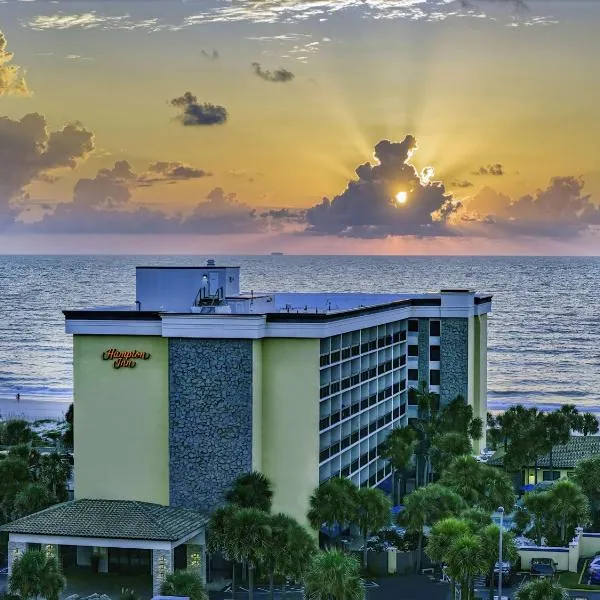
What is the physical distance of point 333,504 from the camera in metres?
61.8

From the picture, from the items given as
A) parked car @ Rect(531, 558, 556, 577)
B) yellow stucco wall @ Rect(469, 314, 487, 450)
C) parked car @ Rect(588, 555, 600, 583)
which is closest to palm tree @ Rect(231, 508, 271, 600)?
parked car @ Rect(531, 558, 556, 577)

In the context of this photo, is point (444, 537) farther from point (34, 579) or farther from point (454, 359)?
point (454, 359)

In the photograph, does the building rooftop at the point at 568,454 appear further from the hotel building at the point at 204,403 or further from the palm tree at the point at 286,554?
the palm tree at the point at 286,554

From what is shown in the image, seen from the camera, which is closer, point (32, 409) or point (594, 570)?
point (594, 570)

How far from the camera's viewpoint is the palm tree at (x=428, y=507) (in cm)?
6134

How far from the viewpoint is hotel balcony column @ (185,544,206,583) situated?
59969mm

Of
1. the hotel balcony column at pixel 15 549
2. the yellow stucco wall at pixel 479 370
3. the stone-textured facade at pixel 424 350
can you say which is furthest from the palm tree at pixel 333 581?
the yellow stucco wall at pixel 479 370

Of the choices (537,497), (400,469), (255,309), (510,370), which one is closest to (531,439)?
(400,469)

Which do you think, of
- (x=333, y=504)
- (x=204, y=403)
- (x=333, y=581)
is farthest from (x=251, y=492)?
(x=333, y=581)

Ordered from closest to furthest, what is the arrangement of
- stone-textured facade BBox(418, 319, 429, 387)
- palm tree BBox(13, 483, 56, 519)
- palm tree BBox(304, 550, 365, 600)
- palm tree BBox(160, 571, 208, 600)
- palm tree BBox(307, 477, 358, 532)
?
palm tree BBox(304, 550, 365, 600), palm tree BBox(160, 571, 208, 600), palm tree BBox(307, 477, 358, 532), palm tree BBox(13, 483, 56, 519), stone-textured facade BBox(418, 319, 429, 387)

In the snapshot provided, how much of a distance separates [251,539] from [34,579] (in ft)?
34.8

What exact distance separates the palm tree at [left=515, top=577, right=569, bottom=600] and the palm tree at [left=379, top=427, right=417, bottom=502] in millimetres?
26488

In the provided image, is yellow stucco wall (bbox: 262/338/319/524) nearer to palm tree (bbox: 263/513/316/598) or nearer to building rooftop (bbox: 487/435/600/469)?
palm tree (bbox: 263/513/316/598)

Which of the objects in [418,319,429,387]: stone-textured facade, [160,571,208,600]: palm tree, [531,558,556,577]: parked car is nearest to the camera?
[160,571,208,600]: palm tree
